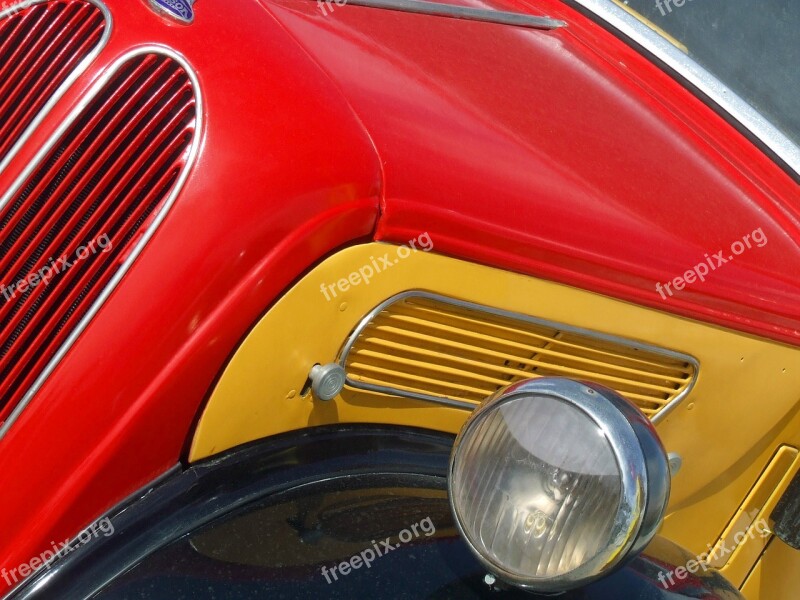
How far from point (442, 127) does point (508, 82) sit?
0.95ft

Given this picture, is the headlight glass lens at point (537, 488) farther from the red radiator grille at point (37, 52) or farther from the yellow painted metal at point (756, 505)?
the yellow painted metal at point (756, 505)

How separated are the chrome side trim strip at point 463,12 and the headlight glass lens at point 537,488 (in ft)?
2.88

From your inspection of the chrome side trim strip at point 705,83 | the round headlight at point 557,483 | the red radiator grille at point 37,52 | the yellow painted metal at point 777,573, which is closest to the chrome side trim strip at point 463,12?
the chrome side trim strip at point 705,83

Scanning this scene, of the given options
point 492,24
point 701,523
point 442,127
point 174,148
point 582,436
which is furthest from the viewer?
point 701,523

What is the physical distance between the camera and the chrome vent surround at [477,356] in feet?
4.89

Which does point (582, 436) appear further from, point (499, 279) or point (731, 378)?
point (731, 378)

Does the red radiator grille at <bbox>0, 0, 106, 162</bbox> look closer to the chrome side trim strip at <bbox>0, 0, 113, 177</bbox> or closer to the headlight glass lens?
the chrome side trim strip at <bbox>0, 0, 113, 177</bbox>

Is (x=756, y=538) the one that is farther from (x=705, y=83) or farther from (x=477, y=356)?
(x=705, y=83)

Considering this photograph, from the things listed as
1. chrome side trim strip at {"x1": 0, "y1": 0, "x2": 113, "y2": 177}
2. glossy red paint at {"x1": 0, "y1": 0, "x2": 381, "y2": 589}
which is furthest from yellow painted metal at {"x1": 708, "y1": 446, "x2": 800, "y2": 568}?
chrome side trim strip at {"x1": 0, "y1": 0, "x2": 113, "y2": 177}

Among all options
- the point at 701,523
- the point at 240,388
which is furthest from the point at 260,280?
the point at 701,523

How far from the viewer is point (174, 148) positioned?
1278mm

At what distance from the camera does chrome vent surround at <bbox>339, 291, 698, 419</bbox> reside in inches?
58.7

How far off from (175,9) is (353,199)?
1.30 feet

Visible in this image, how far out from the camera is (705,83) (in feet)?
6.52
